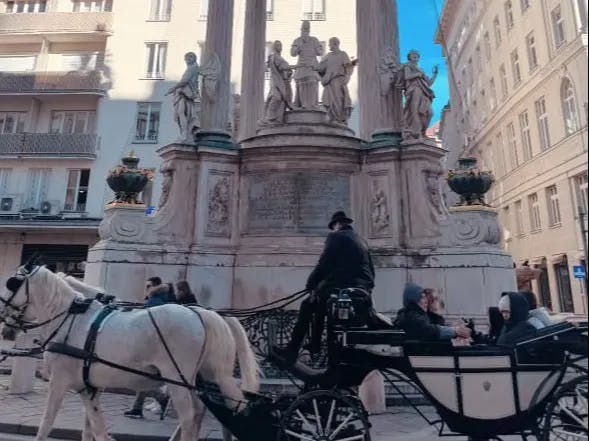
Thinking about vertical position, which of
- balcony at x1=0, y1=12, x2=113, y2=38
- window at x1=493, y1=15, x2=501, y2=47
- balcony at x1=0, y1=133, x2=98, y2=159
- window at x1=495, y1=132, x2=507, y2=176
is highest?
balcony at x1=0, y1=12, x2=113, y2=38

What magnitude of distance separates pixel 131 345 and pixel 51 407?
91 centimetres

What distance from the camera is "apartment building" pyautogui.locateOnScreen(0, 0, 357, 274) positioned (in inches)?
1061

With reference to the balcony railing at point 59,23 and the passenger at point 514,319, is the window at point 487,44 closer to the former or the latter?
the balcony railing at point 59,23

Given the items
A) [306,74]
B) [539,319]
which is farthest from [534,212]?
[539,319]

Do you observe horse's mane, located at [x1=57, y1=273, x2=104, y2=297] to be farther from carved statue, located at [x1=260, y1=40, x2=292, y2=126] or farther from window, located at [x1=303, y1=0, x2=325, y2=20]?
window, located at [x1=303, y1=0, x2=325, y2=20]

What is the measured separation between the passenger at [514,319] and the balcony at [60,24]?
30603 millimetres

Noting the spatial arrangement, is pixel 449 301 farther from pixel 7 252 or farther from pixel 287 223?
pixel 7 252

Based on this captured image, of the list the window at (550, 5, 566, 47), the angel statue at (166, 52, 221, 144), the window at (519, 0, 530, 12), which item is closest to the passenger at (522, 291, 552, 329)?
the angel statue at (166, 52, 221, 144)

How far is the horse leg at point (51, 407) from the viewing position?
178 inches

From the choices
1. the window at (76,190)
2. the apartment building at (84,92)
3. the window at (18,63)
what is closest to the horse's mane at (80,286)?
the apartment building at (84,92)

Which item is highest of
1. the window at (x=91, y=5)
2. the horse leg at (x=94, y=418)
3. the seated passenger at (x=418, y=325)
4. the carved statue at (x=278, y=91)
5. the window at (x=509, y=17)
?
the window at (x=91, y=5)

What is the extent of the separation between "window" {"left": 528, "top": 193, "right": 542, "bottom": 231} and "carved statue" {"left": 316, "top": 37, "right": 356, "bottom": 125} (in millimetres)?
12526

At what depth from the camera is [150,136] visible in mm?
28391

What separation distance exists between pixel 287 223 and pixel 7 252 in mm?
22690
